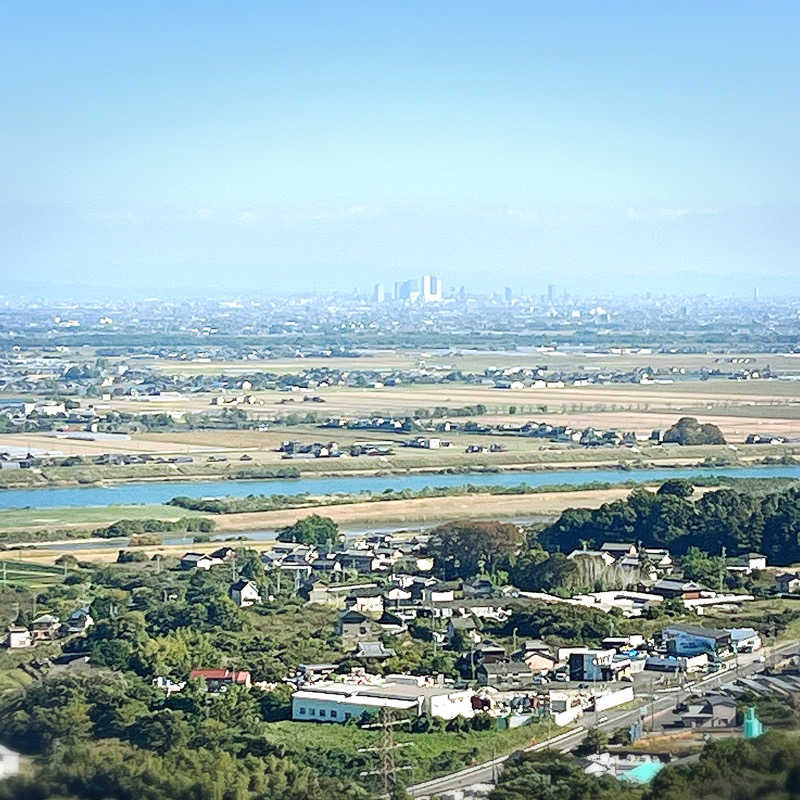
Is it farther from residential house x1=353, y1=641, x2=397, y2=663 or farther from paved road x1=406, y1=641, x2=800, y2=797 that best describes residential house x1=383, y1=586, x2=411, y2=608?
paved road x1=406, y1=641, x2=800, y2=797

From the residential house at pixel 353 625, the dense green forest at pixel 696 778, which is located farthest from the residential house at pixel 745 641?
the dense green forest at pixel 696 778

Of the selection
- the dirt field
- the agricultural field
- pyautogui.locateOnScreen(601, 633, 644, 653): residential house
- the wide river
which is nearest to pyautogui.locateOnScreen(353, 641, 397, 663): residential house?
pyautogui.locateOnScreen(601, 633, 644, 653): residential house

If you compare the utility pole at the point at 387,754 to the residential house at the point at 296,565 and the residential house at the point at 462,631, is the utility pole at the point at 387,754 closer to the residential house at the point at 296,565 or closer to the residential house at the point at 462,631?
the residential house at the point at 462,631

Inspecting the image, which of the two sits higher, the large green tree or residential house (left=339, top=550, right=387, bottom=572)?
the large green tree

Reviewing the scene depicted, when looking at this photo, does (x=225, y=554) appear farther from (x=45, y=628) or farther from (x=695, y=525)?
(x=695, y=525)

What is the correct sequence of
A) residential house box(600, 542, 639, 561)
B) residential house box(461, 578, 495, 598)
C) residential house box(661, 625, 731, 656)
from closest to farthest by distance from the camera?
residential house box(661, 625, 731, 656) < residential house box(461, 578, 495, 598) < residential house box(600, 542, 639, 561)

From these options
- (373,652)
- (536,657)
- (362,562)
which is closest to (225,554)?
(362,562)
